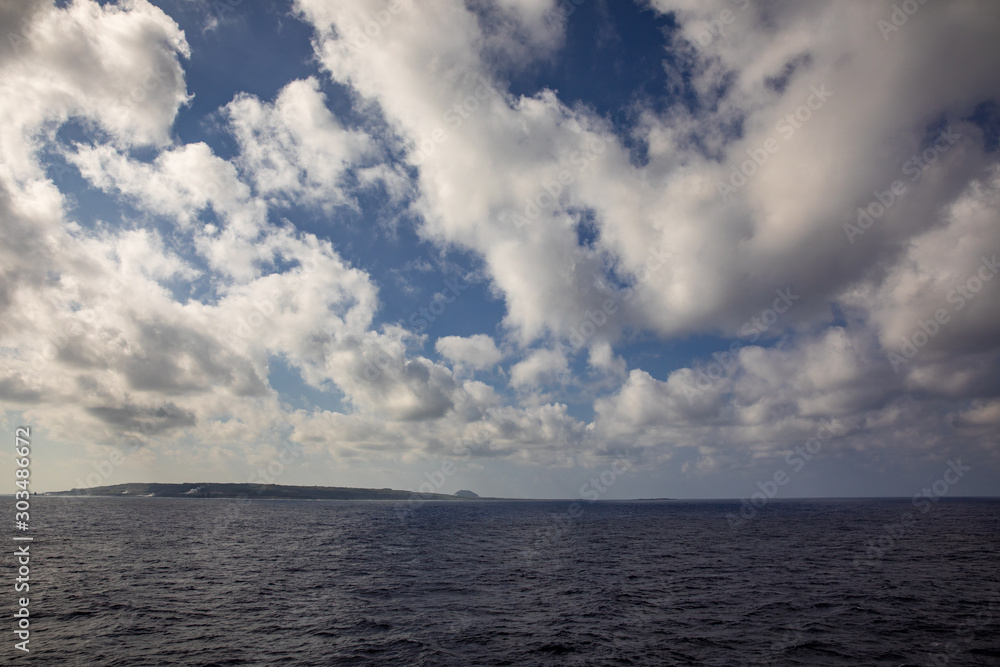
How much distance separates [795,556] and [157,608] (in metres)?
85.1

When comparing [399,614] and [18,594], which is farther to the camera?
[18,594]

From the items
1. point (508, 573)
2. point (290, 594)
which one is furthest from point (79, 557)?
point (508, 573)

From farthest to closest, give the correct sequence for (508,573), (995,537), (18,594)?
(995,537) < (508,573) < (18,594)

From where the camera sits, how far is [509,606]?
135 feet

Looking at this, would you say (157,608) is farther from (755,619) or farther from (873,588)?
(873,588)

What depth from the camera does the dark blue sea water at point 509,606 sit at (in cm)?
3022

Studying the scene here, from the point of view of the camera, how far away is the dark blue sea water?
1190 inches

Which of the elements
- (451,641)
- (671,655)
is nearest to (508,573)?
(451,641)

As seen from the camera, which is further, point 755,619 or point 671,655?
point 755,619

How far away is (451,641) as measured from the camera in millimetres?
32469

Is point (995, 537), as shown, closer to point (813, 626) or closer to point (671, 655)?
point (813, 626)

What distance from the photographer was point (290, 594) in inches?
1768

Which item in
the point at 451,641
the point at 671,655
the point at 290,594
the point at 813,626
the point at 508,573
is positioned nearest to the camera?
the point at 671,655

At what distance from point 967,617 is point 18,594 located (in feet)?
289
